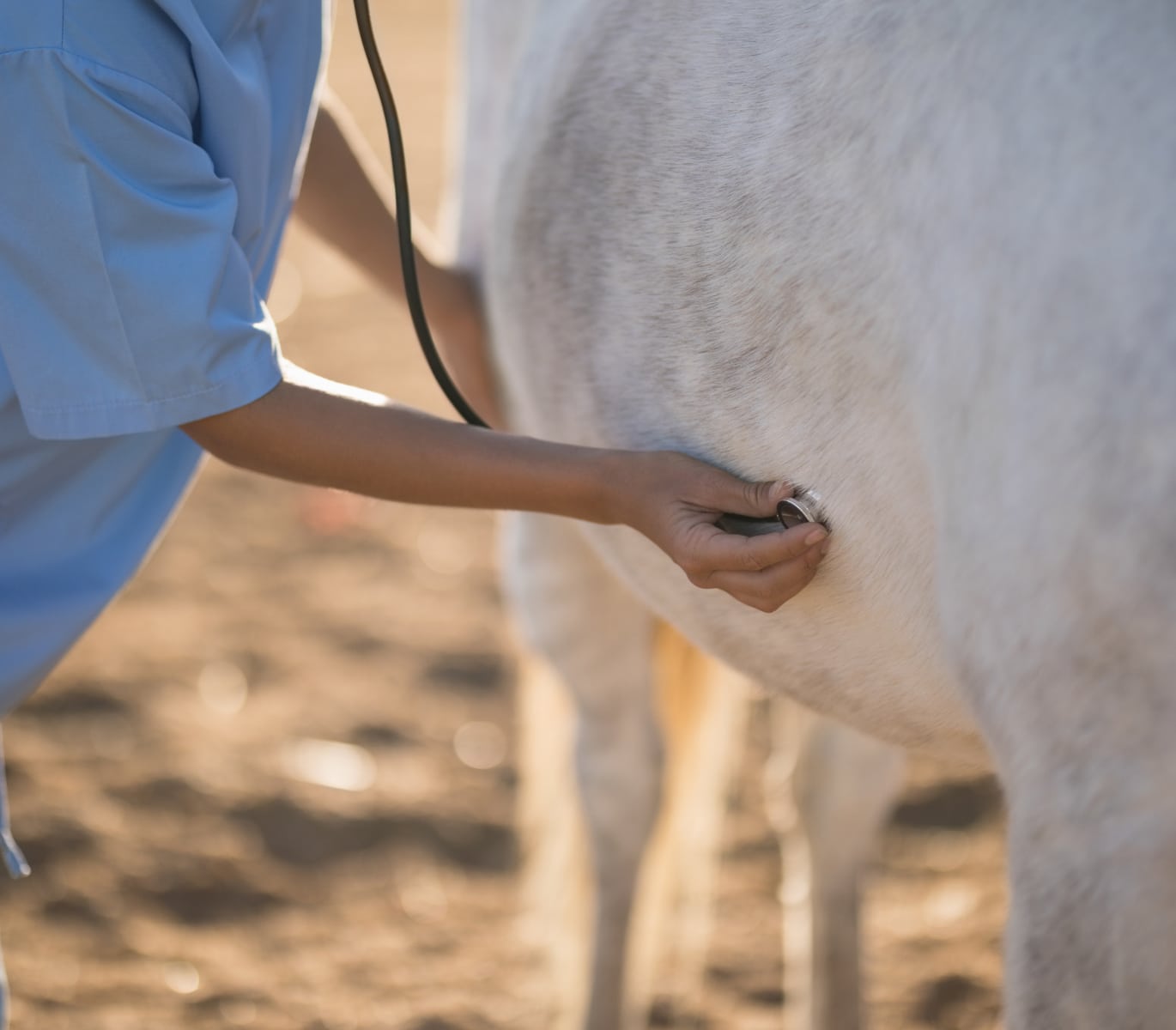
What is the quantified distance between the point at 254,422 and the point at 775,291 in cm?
33

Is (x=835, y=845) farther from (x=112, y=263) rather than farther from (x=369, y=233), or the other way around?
(x=112, y=263)

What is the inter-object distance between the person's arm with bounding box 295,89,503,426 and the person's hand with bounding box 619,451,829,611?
553 millimetres

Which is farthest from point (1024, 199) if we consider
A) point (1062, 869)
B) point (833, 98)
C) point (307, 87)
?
point (307, 87)

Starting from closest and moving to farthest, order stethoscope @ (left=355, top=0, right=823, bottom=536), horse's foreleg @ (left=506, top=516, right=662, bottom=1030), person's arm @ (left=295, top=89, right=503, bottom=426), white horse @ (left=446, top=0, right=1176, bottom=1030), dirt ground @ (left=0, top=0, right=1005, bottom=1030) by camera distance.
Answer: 1. white horse @ (left=446, top=0, right=1176, bottom=1030)
2. stethoscope @ (left=355, top=0, right=823, bottom=536)
3. person's arm @ (left=295, top=89, right=503, bottom=426)
4. horse's foreleg @ (left=506, top=516, right=662, bottom=1030)
5. dirt ground @ (left=0, top=0, right=1005, bottom=1030)

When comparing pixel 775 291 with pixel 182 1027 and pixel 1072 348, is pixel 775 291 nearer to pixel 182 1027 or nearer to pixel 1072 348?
pixel 1072 348

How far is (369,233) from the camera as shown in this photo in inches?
53.0

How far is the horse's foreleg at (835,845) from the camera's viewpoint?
157 centimetres

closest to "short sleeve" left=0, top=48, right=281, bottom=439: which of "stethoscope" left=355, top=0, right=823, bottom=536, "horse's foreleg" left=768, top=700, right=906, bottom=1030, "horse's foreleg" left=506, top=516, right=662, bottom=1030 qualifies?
"stethoscope" left=355, top=0, right=823, bottom=536

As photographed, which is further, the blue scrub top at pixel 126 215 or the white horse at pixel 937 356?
the blue scrub top at pixel 126 215

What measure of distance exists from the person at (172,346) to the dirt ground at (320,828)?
2.80ft

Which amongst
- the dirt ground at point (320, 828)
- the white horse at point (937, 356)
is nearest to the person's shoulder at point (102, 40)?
the white horse at point (937, 356)

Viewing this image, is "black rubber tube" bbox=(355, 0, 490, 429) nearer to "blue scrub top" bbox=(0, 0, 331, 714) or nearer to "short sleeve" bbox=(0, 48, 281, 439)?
"blue scrub top" bbox=(0, 0, 331, 714)

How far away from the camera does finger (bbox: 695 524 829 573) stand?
0.78 m

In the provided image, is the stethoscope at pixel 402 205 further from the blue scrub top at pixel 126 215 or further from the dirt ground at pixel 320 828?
the dirt ground at pixel 320 828
